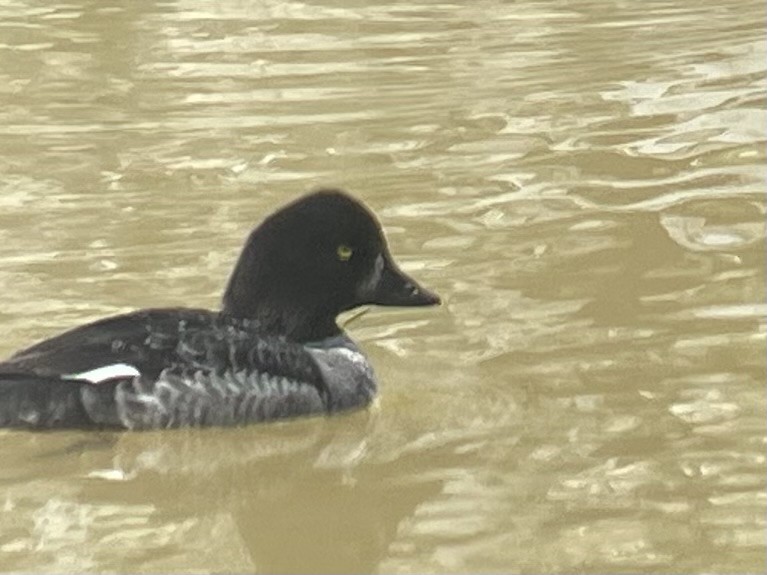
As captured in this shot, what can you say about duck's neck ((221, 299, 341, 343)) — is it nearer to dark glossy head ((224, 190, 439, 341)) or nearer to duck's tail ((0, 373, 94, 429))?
dark glossy head ((224, 190, 439, 341))

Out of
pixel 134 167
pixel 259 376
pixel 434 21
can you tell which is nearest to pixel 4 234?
pixel 134 167

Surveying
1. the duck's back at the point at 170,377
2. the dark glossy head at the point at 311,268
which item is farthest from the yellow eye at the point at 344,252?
the duck's back at the point at 170,377

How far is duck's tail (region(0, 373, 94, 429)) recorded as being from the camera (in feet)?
24.9

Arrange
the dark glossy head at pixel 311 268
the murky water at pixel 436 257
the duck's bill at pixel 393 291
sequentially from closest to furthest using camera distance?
the murky water at pixel 436 257 → the dark glossy head at pixel 311 268 → the duck's bill at pixel 393 291

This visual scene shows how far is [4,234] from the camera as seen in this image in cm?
→ 1003

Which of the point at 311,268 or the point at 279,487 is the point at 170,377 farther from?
the point at 311,268

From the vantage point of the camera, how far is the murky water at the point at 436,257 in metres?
6.92

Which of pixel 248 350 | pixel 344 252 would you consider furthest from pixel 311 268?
pixel 248 350

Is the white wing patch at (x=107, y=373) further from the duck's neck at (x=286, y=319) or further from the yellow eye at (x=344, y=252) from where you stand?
the yellow eye at (x=344, y=252)

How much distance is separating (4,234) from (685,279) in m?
3.01

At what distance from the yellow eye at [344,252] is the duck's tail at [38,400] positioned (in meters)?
1.11

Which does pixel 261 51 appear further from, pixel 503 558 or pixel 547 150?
pixel 503 558

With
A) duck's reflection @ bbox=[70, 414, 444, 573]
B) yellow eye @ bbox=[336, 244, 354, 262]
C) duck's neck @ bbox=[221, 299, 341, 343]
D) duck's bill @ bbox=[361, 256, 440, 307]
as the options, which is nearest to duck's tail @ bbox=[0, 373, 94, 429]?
duck's reflection @ bbox=[70, 414, 444, 573]

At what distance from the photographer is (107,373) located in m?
7.59
